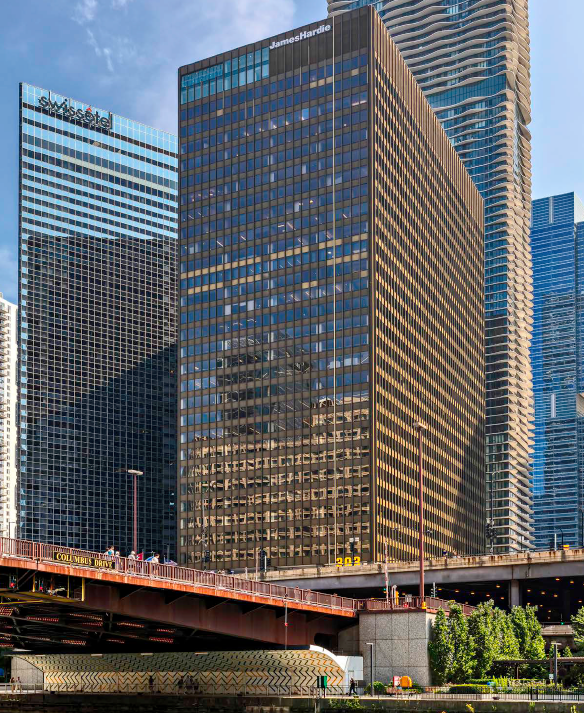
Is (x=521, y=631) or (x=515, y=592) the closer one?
(x=521, y=631)

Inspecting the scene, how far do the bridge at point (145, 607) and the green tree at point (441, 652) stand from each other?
306cm

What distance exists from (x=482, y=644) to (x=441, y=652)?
18.1 feet

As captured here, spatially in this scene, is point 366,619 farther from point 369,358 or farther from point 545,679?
point 369,358

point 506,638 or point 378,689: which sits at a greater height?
point 506,638

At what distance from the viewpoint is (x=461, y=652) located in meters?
92.2

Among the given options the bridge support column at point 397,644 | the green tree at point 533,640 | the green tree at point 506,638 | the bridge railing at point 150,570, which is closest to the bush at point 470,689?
the bridge support column at point 397,644

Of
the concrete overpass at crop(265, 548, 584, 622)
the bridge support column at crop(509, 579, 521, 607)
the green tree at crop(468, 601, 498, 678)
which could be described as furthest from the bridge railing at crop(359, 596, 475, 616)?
the bridge support column at crop(509, 579, 521, 607)

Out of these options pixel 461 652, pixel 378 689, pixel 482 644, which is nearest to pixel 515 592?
pixel 482 644

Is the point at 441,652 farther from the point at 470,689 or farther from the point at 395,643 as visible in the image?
the point at 470,689

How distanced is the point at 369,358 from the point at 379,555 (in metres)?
32.0

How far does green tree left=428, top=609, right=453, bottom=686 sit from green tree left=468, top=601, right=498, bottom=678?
2890 millimetres

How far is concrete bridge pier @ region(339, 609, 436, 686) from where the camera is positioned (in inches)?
3679

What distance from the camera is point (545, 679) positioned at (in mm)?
93125

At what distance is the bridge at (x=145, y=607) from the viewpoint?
68.1 metres
